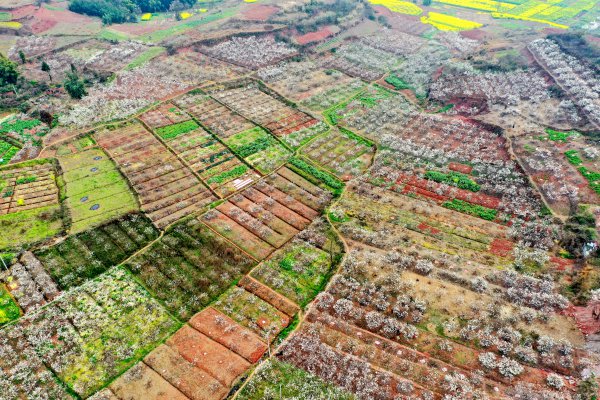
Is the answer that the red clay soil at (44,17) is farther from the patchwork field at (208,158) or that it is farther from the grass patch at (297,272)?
the grass patch at (297,272)

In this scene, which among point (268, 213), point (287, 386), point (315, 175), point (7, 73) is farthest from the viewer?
point (7, 73)

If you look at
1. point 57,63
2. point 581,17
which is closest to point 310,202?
point 57,63

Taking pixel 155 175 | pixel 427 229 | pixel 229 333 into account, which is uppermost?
pixel 427 229

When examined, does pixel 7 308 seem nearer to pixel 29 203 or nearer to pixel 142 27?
pixel 29 203

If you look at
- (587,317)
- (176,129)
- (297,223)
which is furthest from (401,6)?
(587,317)

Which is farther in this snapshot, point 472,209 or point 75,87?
point 75,87

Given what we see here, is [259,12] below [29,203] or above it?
above

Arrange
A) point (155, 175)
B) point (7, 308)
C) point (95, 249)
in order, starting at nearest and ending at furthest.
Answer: point (7, 308), point (95, 249), point (155, 175)
